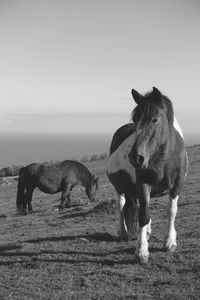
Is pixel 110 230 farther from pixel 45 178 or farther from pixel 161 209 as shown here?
pixel 45 178

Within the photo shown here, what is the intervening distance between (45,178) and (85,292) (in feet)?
41.8

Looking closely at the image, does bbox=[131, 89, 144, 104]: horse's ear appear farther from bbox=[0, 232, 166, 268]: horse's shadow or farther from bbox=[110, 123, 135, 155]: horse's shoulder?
bbox=[0, 232, 166, 268]: horse's shadow

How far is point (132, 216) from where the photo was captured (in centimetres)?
840

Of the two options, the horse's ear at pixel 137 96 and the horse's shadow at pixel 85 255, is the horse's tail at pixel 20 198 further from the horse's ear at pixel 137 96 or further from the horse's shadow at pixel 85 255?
the horse's ear at pixel 137 96

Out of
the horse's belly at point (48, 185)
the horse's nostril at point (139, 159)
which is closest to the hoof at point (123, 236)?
the horse's nostril at point (139, 159)

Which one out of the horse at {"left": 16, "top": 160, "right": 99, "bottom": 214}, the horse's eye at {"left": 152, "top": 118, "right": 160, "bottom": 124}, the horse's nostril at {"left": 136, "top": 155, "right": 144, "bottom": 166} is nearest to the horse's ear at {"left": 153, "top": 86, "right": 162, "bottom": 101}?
the horse's eye at {"left": 152, "top": 118, "right": 160, "bottom": 124}

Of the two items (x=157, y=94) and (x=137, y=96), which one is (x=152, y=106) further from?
(x=137, y=96)

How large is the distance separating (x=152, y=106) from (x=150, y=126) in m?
0.33

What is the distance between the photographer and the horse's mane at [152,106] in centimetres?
613

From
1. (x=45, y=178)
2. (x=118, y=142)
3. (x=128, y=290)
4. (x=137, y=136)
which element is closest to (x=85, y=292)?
(x=128, y=290)

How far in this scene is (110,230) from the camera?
9812 mm

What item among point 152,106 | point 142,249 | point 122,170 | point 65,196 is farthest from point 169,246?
point 65,196

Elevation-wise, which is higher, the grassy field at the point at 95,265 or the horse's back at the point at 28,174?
the grassy field at the point at 95,265

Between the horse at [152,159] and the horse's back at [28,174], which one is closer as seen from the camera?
the horse at [152,159]
